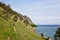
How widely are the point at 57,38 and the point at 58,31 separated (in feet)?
8.48

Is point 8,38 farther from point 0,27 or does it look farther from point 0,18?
point 0,18

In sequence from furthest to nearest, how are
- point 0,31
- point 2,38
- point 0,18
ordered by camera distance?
1. point 0,18
2. point 0,31
3. point 2,38

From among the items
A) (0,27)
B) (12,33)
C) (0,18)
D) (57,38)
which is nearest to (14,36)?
(12,33)

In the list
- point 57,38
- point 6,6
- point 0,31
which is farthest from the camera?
point 57,38

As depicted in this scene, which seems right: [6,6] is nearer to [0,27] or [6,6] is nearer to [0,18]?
[0,18]

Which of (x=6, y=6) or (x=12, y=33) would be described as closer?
(x=12, y=33)

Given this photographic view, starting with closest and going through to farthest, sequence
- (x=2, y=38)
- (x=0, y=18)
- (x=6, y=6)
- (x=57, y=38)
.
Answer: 1. (x=2, y=38)
2. (x=0, y=18)
3. (x=6, y=6)
4. (x=57, y=38)

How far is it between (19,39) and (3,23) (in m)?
2.48

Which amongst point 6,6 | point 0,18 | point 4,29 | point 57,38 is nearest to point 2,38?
point 4,29

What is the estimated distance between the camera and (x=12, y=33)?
799 inches

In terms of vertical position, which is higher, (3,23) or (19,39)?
(3,23)

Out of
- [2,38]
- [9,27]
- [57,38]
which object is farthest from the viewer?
[57,38]

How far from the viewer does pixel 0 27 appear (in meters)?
20.4

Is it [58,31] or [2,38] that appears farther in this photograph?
[58,31]
